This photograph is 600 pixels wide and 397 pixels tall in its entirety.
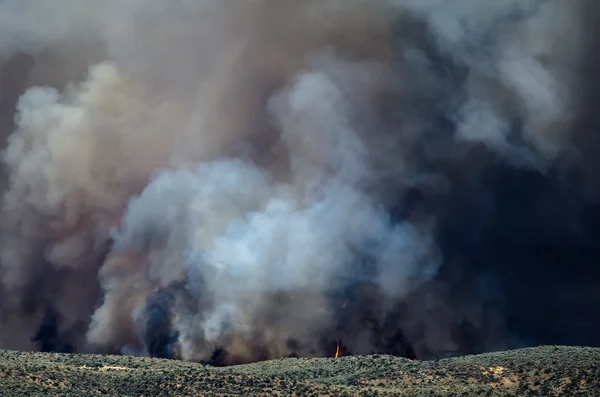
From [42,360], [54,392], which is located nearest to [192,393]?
[54,392]

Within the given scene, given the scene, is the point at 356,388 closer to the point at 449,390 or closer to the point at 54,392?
the point at 449,390

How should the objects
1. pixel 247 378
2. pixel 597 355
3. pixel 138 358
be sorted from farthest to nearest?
pixel 138 358, pixel 597 355, pixel 247 378

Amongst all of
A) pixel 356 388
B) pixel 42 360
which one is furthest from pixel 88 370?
pixel 356 388

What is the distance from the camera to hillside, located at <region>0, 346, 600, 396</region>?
10581 cm

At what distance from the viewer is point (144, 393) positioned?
10500cm

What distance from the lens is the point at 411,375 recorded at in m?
115

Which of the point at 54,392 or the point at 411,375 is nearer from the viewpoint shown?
the point at 54,392

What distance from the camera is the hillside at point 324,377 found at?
105812 mm

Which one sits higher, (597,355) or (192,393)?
(597,355)

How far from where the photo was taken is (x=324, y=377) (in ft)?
385

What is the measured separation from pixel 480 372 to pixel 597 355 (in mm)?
12664

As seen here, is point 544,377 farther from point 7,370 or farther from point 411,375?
point 7,370

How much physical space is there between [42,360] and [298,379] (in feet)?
85.3

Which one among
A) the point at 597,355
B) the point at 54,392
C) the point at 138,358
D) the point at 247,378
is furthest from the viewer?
the point at 138,358
